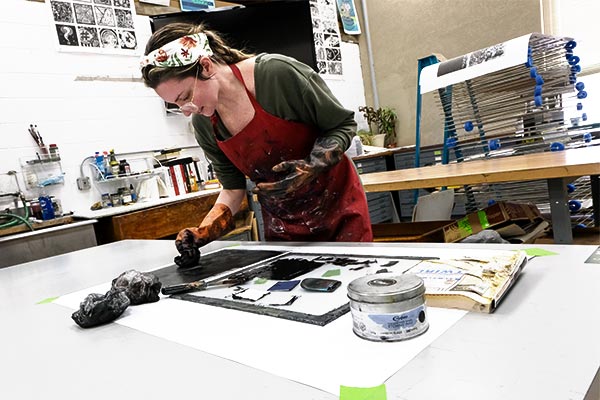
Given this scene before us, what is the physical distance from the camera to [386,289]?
60cm

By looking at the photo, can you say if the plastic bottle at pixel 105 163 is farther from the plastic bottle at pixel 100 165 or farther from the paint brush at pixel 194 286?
the paint brush at pixel 194 286

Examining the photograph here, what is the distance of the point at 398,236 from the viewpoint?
2357 millimetres

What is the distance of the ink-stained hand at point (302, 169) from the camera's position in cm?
113

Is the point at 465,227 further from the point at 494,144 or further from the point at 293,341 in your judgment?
the point at 293,341

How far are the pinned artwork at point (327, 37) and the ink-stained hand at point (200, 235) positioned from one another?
3.73 metres

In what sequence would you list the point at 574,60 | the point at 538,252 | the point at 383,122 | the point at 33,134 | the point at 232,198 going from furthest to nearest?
the point at 383,122 < the point at 33,134 < the point at 574,60 < the point at 232,198 < the point at 538,252

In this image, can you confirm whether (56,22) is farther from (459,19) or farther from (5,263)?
(459,19)

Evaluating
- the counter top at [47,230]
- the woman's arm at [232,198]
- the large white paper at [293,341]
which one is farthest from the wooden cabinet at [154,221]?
the large white paper at [293,341]

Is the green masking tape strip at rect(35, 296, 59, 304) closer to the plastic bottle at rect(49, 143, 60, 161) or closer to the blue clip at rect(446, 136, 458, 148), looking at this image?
the plastic bottle at rect(49, 143, 60, 161)

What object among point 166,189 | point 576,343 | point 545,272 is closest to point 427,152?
point 166,189

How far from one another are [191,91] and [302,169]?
1.35 feet

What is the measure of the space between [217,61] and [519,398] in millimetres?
1164

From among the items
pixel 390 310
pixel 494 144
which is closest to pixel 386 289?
pixel 390 310

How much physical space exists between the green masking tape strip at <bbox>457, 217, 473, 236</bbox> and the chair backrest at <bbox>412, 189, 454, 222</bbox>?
1.97ft
